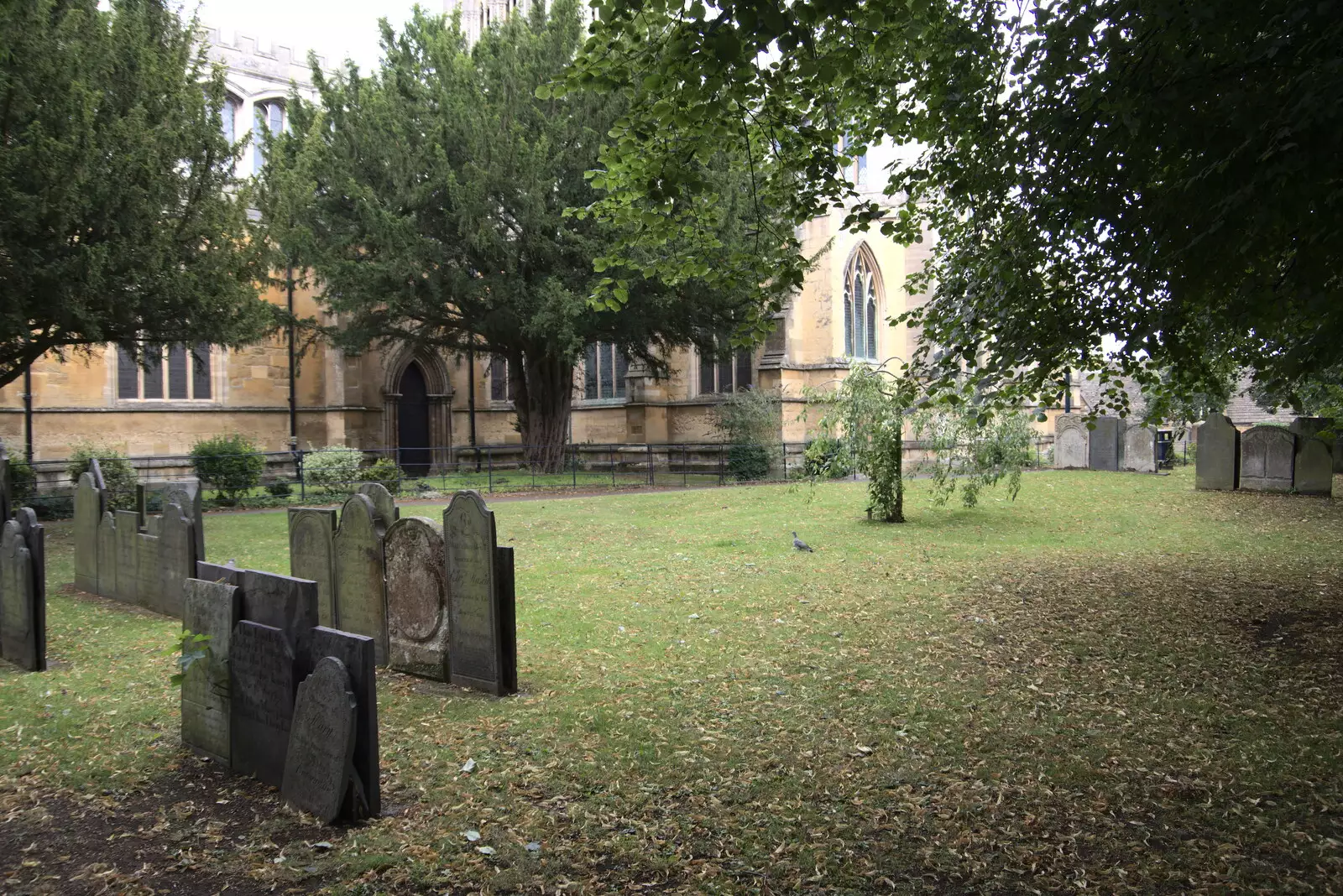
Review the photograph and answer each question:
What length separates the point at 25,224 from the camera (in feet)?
38.7

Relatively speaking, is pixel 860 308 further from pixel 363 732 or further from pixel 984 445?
pixel 363 732

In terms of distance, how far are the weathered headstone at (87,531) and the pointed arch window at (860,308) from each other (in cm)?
2272

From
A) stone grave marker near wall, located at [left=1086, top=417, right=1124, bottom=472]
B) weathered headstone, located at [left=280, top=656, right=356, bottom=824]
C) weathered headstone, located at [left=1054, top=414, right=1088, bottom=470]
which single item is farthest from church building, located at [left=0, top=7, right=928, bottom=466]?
weathered headstone, located at [left=280, top=656, right=356, bottom=824]

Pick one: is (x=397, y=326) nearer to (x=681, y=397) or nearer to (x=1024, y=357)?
(x=681, y=397)

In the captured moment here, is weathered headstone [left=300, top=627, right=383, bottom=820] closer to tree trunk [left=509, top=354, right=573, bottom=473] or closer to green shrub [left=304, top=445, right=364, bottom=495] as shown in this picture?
green shrub [left=304, top=445, right=364, bottom=495]

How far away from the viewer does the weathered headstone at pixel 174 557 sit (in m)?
7.94

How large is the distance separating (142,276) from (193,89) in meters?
3.15

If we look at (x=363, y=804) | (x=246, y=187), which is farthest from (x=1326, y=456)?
(x=246, y=187)

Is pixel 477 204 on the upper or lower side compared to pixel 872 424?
upper

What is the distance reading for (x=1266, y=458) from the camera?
16953 millimetres

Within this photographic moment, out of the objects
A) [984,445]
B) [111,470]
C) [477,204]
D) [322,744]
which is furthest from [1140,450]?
[322,744]

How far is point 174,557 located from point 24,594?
1.72 meters

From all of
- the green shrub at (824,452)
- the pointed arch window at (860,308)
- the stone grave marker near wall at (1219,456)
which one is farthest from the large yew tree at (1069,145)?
the pointed arch window at (860,308)

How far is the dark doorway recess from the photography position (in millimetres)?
30328
